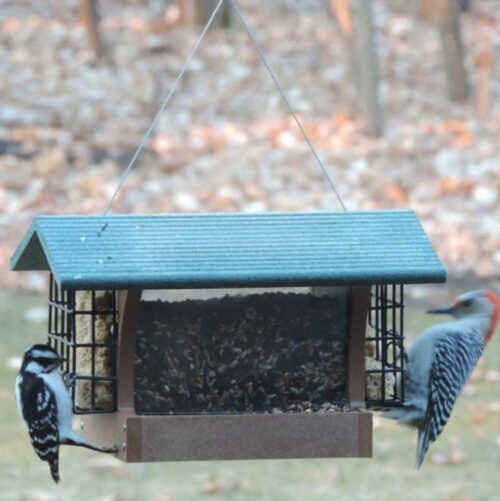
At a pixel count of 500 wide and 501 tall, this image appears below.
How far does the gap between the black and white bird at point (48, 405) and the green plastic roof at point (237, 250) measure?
19.0 inches

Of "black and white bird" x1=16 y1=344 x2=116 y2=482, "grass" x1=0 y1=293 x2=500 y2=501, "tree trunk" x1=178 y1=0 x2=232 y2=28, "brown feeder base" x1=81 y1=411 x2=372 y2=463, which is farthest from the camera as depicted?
"tree trunk" x1=178 y1=0 x2=232 y2=28

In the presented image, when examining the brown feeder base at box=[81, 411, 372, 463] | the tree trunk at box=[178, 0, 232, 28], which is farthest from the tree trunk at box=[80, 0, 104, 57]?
the brown feeder base at box=[81, 411, 372, 463]

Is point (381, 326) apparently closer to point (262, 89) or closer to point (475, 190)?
point (475, 190)

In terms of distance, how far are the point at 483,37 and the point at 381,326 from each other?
61.0 feet

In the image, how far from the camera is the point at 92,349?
4770mm

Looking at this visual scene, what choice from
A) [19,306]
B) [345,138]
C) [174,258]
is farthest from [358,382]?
[345,138]

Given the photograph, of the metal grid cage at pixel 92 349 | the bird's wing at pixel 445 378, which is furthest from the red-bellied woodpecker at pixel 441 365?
the metal grid cage at pixel 92 349

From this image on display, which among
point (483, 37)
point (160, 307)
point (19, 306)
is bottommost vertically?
point (19, 306)

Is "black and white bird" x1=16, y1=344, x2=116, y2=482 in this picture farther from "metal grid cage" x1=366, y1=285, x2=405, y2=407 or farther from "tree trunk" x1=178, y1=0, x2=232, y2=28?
"tree trunk" x1=178, y1=0, x2=232, y2=28

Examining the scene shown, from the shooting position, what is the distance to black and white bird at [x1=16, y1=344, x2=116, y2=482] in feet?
15.5

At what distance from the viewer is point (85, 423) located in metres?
5.27

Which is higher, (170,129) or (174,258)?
(174,258)

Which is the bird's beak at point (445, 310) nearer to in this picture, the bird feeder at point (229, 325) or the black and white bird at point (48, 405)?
the bird feeder at point (229, 325)

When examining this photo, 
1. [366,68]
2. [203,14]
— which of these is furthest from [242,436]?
[203,14]
